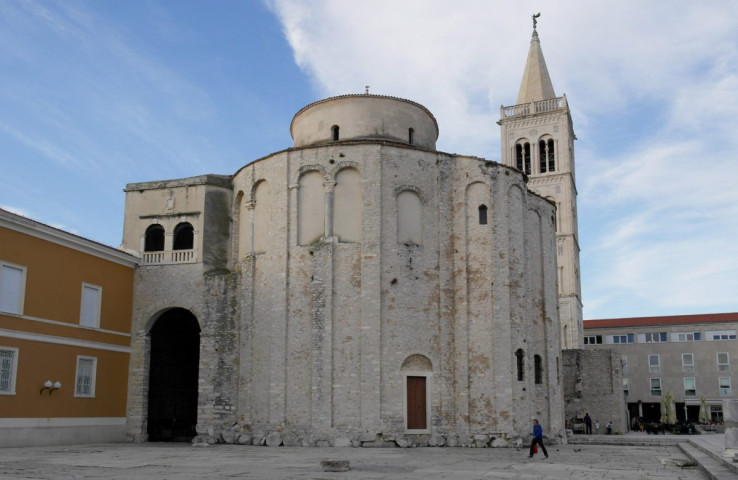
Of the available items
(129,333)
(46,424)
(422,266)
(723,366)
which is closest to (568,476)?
(422,266)

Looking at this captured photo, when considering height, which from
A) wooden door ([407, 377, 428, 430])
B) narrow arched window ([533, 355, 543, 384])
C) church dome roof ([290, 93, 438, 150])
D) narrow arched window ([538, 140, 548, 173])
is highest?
narrow arched window ([538, 140, 548, 173])

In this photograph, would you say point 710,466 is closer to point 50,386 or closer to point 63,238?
point 50,386

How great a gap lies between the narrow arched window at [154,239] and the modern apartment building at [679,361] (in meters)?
46.3

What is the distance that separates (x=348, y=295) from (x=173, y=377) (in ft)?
35.1

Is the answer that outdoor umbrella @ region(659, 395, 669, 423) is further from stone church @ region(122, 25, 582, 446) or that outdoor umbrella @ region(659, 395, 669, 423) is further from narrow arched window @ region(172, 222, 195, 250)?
narrow arched window @ region(172, 222, 195, 250)

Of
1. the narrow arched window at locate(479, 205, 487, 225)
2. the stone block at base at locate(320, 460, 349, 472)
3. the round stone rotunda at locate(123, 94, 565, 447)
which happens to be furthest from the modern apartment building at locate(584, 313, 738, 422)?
the stone block at base at locate(320, 460, 349, 472)

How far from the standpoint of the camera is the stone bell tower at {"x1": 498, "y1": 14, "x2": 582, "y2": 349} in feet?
205

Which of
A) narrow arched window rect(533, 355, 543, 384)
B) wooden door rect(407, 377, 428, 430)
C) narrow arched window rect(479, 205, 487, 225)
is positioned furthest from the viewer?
narrow arched window rect(533, 355, 543, 384)

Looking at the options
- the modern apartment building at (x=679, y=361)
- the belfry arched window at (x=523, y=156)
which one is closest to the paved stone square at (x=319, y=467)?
the modern apartment building at (x=679, y=361)

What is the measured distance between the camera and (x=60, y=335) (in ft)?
91.8

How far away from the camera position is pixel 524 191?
3291 centimetres

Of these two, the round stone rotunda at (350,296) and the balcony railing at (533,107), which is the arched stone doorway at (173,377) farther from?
the balcony railing at (533,107)

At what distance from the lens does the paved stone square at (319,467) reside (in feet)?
55.3

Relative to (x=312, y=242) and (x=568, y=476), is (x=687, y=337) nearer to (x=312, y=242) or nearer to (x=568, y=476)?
(x=312, y=242)
